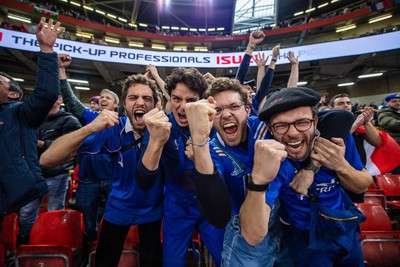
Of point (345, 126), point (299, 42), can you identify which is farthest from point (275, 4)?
point (345, 126)

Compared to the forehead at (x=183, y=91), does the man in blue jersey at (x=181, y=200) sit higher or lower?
lower

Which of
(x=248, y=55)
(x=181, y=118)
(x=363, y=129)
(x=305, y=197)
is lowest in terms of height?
(x=305, y=197)

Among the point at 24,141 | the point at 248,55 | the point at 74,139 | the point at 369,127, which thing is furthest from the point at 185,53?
the point at 74,139

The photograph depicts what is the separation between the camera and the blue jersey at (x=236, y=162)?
133cm

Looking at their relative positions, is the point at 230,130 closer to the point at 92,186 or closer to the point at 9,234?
the point at 92,186

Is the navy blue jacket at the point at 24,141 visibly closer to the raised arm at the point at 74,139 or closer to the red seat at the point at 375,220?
the raised arm at the point at 74,139

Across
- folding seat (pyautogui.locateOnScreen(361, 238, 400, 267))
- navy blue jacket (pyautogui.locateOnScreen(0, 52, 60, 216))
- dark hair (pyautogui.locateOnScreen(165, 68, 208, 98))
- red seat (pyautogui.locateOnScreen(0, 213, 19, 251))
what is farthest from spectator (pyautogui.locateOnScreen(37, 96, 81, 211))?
folding seat (pyautogui.locateOnScreen(361, 238, 400, 267))

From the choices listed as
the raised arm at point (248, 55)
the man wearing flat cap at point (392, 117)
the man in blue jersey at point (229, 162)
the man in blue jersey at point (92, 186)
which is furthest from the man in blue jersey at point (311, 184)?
the man wearing flat cap at point (392, 117)

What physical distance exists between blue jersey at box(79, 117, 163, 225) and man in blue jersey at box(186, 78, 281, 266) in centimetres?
68

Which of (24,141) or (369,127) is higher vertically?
(369,127)

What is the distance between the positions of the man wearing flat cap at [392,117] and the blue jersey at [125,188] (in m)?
3.98

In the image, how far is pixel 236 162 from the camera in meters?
1.33

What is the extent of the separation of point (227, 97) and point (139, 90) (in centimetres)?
82

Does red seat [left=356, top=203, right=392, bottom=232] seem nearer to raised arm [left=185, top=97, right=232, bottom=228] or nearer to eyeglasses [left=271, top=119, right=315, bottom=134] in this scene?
eyeglasses [left=271, top=119, right=315, bottom=134]
